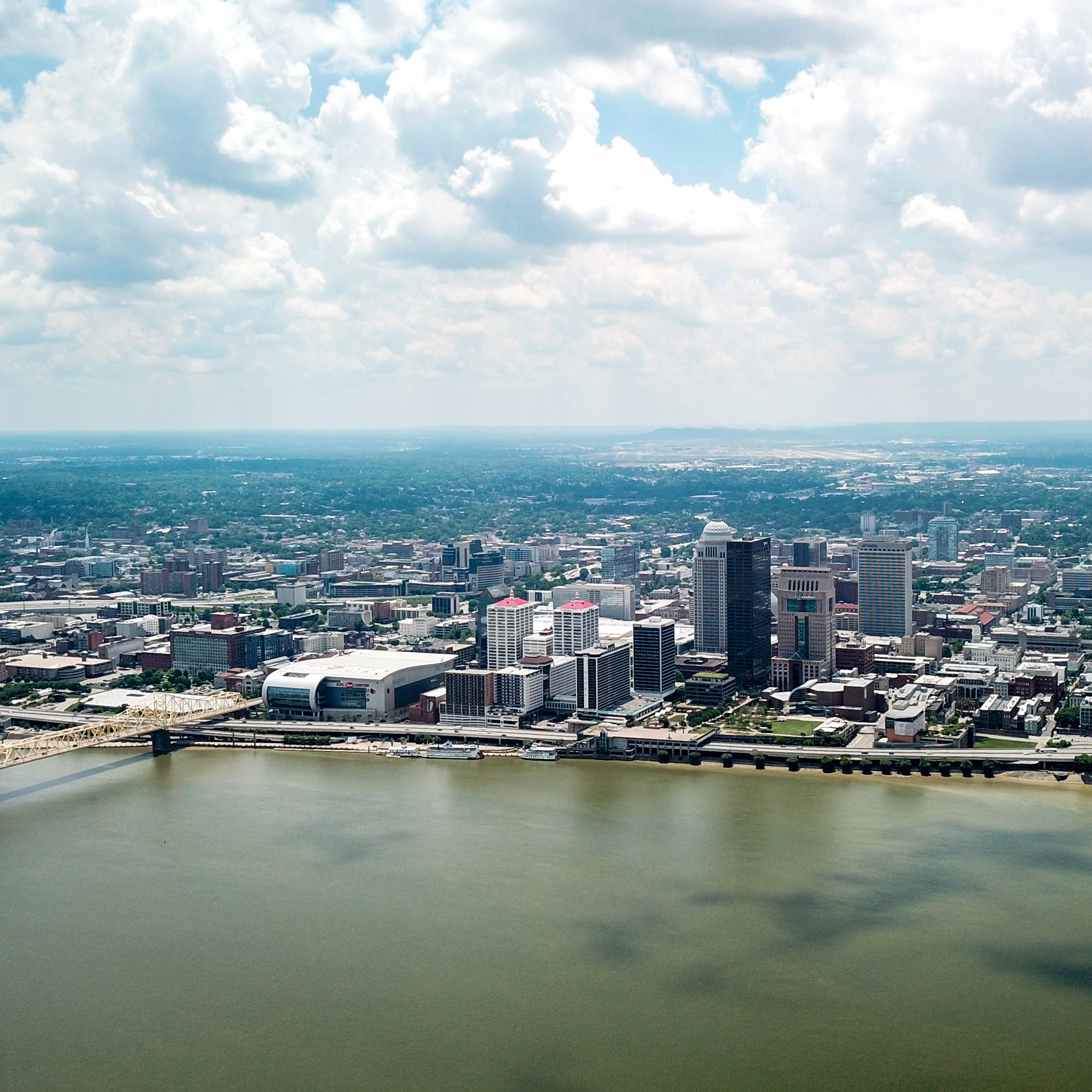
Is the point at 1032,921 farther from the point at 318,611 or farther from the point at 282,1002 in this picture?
the point at 318,611

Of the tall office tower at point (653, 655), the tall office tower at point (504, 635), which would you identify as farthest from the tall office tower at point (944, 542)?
the tall office tower at point (504, 635)

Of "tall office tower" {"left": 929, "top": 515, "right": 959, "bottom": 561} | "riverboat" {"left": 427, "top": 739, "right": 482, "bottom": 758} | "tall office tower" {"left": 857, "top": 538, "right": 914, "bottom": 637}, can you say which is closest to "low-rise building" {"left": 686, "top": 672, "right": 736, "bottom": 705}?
"riverboat" {"left": 427, "top": 739, "right": 482, "bottom": 758}

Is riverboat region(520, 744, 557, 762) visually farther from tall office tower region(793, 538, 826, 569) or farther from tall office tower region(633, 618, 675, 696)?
tall office tower region(793, 538, 826, 569)

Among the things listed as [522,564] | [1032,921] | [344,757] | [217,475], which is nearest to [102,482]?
[217,475]

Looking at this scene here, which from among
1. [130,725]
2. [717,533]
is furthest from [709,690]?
[130,725]

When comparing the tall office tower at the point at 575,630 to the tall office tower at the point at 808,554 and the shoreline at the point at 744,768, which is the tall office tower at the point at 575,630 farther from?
the tall office tower at the point at 808,554

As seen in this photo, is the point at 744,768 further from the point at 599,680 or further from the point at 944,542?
the point at 944,542
